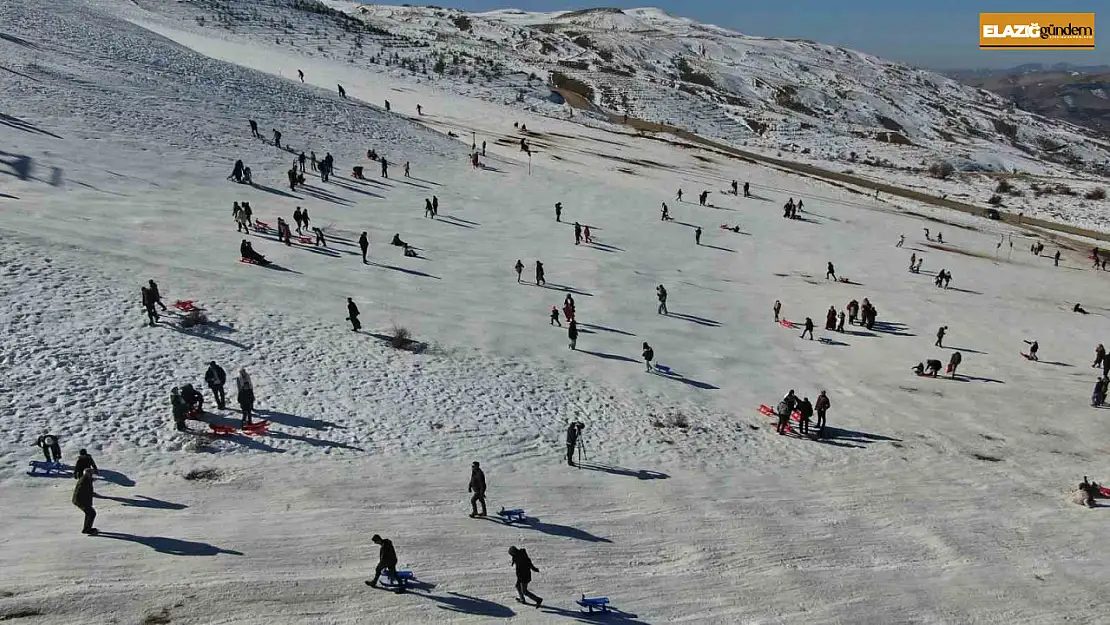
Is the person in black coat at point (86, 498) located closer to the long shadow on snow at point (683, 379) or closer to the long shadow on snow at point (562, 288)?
the long shadow on snow at point (683, 379)

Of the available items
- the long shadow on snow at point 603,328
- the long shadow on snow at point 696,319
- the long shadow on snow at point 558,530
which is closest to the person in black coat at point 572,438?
the long shadow on snow at point 558,530

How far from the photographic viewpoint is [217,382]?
1739cm

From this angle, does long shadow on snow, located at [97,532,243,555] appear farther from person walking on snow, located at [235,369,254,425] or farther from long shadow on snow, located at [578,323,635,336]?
long shadow on snow, located at [578,323,635,336]

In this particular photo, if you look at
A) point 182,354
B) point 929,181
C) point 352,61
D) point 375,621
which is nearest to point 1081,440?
point 375,621

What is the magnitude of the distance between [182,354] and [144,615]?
10221 millimetres

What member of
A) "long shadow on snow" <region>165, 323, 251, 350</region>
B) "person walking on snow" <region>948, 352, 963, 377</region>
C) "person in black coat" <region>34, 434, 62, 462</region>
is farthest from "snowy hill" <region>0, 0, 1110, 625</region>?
"person walking on snow" <region>948, 352, 963, 377</region>

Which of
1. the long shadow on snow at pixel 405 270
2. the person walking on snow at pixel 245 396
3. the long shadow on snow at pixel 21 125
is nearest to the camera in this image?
the person walking on snow at pixel 245 396

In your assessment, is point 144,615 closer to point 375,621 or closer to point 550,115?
point 375,621

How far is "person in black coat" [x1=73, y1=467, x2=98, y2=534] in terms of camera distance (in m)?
12.1

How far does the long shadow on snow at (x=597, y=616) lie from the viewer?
39.8 ft

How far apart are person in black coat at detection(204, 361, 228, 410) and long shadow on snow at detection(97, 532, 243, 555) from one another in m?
5.34

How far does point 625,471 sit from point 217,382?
31.2 ft

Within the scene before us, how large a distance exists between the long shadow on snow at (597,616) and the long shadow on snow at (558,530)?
83.0 inches

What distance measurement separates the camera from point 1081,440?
2136cm
